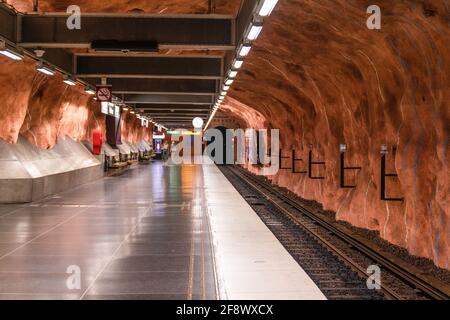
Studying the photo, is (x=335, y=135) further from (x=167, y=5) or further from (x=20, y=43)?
(x=20, y=43)

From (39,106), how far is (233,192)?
24.3 feet

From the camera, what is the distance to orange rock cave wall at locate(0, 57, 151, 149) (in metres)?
14.4

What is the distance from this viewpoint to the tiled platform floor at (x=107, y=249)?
21.0 feet

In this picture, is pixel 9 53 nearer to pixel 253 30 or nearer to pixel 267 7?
pixel 253 30

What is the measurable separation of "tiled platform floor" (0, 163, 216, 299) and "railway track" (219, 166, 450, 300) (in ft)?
5.85

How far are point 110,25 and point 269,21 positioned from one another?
3.14 metres

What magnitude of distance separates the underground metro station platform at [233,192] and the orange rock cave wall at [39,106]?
0.07 meters

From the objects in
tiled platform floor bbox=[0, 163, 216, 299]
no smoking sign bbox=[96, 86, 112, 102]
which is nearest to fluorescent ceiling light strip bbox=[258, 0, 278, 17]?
tiled platform floor bbox=[0, 163, 216, 299]

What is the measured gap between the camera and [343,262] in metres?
9.34

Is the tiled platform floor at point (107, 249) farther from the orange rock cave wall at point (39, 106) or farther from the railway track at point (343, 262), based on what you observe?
the orange rock cave wall at point (39, 106)

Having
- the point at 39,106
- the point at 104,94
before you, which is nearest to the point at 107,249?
the point at 104,94

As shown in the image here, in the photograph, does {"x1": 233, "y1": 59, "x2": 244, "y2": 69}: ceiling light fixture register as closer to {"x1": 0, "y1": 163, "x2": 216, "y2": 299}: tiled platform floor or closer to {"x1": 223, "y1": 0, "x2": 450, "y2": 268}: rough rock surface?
{"x1": 223, "y1": 0, "x2": 450, "y2": 268}: rough rock surface

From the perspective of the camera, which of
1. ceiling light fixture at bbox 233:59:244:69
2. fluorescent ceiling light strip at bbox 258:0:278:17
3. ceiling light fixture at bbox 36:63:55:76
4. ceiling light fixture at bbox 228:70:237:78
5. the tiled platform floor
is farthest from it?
ceiling light fixture at bbox 36:63:55:76

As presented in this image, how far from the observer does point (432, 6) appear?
22.2 ft
